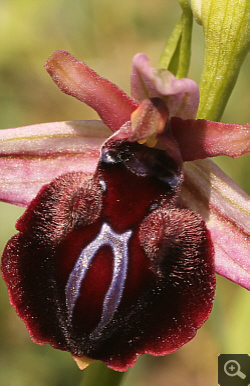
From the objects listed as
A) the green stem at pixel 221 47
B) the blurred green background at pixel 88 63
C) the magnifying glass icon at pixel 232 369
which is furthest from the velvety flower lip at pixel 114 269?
the blurred green background at pixel 88 63

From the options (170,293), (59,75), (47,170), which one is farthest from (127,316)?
(59,75)

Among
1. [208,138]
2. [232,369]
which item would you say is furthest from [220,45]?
[232,369]

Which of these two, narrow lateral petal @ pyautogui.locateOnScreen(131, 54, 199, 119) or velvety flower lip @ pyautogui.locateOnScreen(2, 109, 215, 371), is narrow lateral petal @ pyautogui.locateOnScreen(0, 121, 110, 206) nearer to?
velvety flower lip @ pyautogui.locateOnScreen(2, 109, 215, 371)

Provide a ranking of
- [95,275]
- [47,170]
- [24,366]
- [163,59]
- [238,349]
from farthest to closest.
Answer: [24,366]
[238,349]
[163,59]
[47,170]
[95,275]

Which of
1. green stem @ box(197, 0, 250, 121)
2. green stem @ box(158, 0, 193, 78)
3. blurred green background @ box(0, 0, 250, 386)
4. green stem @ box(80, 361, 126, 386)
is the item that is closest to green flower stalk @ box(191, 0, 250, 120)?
green stem @ box(197, 0, 250, 121)

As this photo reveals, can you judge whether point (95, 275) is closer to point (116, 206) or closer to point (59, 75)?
point (116, 206)

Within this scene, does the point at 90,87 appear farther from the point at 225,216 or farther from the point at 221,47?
the point at 225,216

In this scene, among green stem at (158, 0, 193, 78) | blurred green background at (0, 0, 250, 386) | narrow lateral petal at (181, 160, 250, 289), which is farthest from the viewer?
blurred green background at (0, 0, 250, 386)
